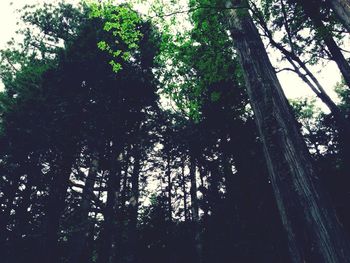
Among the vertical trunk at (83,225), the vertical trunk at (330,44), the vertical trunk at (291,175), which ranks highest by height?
the vertical trunk at (330,44)

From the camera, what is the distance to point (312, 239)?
8.14 feet

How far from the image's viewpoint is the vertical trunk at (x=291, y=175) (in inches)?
97.6

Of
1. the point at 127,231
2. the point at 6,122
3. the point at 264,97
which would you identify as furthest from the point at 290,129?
the point at 6,122

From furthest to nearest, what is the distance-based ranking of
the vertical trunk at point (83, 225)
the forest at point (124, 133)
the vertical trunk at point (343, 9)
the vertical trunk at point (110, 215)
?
the vertical trunk at point (110, 215) < the vertical trunk at point (83, 225) < the forest at point (124, 133) < the vertical trunk at point (343, 9)

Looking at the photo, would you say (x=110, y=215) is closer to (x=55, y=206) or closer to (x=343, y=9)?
(x=55, y=206)

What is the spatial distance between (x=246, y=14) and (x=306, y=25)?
7.22m

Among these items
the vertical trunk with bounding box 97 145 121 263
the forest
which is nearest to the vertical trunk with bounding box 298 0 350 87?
the forest

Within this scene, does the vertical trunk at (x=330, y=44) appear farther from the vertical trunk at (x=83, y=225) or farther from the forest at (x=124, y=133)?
the vertical trunk at (x=83, y=225)

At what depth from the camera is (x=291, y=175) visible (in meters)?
2.84

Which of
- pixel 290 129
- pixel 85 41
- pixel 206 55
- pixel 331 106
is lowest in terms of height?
pixel 290 129

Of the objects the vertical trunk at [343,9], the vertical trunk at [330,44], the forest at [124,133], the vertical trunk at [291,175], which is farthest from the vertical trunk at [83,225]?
the vertical trunk at [343,9]

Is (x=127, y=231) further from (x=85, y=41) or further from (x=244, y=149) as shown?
(x=85, y=41)

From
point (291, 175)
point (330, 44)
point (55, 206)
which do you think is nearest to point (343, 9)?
point (291, 175)

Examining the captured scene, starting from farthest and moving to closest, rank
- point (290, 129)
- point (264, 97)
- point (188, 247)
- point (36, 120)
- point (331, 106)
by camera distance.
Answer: point (188, 247), point (36, 120), point (331, 106), point (264, 97), point (290, 129)
